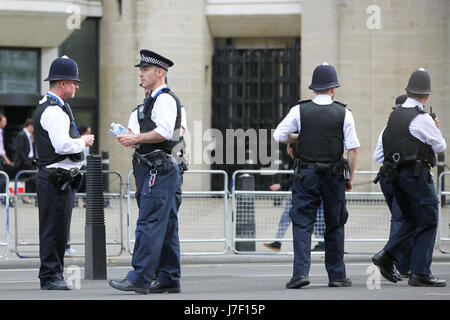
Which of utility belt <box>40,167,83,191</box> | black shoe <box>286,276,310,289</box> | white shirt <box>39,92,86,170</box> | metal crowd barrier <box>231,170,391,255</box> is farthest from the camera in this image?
metal crowd barrier <box>231,170,391,255</box>

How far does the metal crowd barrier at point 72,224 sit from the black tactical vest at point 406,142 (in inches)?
173

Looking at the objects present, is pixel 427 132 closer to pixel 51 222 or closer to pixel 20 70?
pixel 51 222

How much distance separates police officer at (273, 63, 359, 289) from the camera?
30.2 ft

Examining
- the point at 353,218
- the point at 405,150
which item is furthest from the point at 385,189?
the point at 353,218

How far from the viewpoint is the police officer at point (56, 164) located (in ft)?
29.5

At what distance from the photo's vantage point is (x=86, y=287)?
31.4 feet

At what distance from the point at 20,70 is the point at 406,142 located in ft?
Answer: 52.1

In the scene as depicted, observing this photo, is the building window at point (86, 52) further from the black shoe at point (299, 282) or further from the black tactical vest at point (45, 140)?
the black shoe at point (299, 282)

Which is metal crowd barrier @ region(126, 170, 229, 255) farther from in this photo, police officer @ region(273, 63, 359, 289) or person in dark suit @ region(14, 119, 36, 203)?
person in dark suit @ region(14, 119, 36, 203)

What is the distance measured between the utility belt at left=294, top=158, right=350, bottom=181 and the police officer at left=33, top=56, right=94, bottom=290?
1964 mm

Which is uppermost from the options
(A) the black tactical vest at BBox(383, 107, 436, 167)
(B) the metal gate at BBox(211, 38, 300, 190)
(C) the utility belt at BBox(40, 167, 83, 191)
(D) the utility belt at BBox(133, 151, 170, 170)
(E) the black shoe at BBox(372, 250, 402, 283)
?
(B) the metal gate at BBox(211, 38, 300, 190)

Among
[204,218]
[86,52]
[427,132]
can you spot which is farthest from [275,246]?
[86,52]

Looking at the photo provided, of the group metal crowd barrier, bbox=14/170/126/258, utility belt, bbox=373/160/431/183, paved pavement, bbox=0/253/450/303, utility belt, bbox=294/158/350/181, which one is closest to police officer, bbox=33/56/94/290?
paved pavement, bbox=0/253/450/303
